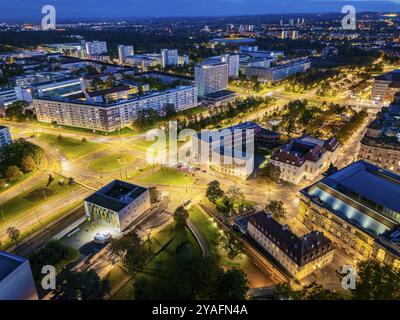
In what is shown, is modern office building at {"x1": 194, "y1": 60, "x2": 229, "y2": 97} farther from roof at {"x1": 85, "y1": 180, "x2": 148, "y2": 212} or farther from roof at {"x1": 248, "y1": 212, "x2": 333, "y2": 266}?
roof at {"x1": 248, "y1": 212, "x2": 333, "y2": 266}

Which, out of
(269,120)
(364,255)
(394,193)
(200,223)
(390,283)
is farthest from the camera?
(269,120)

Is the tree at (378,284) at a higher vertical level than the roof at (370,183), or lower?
lower

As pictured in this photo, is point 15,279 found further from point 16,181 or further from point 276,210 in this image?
point 16,181

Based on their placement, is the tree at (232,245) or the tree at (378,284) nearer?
the tree at (378,284)

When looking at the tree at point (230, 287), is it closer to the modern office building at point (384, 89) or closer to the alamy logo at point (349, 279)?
the alamy logo at point (349, 279)

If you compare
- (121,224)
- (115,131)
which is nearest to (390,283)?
(121,224)

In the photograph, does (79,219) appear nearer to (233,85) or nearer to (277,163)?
(277,163)

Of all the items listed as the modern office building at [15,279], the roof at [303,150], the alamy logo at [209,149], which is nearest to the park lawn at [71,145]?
the alamy logo at [209,149]
